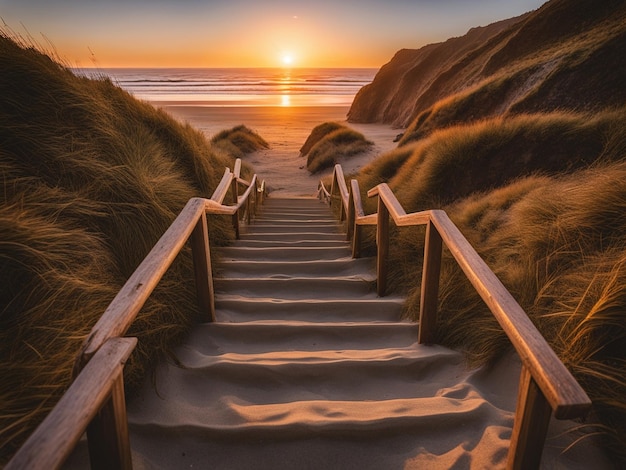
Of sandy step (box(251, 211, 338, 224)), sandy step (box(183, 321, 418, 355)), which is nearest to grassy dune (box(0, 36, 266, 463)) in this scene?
sandy step (box(183, 321, 418, 355))

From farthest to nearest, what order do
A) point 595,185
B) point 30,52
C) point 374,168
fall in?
point 374,168 → point 30,52 → point 595,185

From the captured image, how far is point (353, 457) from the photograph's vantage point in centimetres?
190

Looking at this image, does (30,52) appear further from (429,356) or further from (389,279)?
(429,356)

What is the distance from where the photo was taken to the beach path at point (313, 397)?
6.21ft

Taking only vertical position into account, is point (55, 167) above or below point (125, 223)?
above

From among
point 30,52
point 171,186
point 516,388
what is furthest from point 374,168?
point 516,388

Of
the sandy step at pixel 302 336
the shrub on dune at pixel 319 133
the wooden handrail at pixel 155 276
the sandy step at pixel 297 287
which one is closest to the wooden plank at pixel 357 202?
the sandy step at pixel 297 287

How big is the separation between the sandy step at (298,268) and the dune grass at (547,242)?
0.38 m

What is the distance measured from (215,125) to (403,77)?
38.7 feet

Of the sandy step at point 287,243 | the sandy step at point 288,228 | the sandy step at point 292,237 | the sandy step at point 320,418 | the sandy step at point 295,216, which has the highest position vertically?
the sandy step at point 320,418

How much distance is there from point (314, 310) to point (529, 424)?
6.75 ft

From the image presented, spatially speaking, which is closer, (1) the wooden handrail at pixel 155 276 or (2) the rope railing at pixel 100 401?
(2) the rope railing at pixel 100 401

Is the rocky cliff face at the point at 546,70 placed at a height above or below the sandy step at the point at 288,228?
above

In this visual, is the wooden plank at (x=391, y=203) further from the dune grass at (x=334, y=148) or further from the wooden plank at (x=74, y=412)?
the dune grass at (x=334, y=148)
